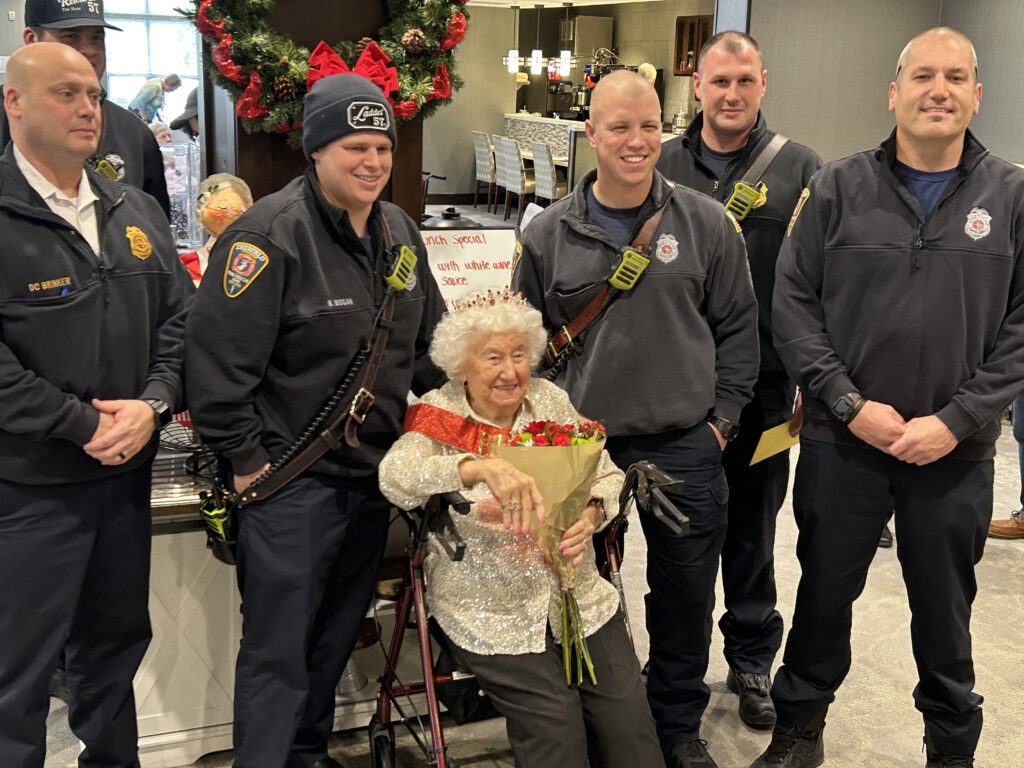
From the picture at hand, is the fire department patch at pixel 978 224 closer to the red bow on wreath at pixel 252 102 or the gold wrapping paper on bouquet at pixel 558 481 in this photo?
the gold wrapping paper on bouquet at pixel 558 481

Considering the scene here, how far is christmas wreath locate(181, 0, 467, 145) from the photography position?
3.26m

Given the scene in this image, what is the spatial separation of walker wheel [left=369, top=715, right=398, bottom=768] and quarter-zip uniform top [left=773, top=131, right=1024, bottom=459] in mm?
1343

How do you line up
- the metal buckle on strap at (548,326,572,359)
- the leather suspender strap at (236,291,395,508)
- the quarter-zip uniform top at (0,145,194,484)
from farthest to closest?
the metal buckle on strap at (548,326,572,359) → the leather suspender strap at (236,291,395,508) → the quarter-zip uniform top at (0,145,194,484)

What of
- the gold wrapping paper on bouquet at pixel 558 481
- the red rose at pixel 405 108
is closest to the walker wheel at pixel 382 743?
the gold wrapping paper on bouquet at pixel 558 481

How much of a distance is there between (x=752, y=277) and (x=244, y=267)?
58.8 inches

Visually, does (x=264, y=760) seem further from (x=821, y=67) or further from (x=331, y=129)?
(x=821, y=67)

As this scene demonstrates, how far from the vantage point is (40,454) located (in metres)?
2.09

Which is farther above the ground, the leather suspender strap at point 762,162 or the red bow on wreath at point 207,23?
the red bow on wreath at point 207,23

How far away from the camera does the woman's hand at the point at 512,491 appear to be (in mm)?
2131

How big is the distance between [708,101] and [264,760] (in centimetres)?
210

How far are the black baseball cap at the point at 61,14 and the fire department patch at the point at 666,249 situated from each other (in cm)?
173

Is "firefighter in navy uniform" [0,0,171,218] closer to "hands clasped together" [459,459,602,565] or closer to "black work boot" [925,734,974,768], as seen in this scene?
"hands clasped together" [459,459,602,565]

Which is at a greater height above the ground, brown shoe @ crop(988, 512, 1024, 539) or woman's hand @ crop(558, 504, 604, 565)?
woman's hand @ crop(558, 504, 604, 565)

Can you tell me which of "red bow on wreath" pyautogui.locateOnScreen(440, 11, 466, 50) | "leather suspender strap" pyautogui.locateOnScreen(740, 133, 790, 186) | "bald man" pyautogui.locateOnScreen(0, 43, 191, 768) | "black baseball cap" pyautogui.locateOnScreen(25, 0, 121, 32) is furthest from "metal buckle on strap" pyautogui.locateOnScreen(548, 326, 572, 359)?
"black baseball cap" pyautogui.locateOnScreen(25, 0, 121, 32)
